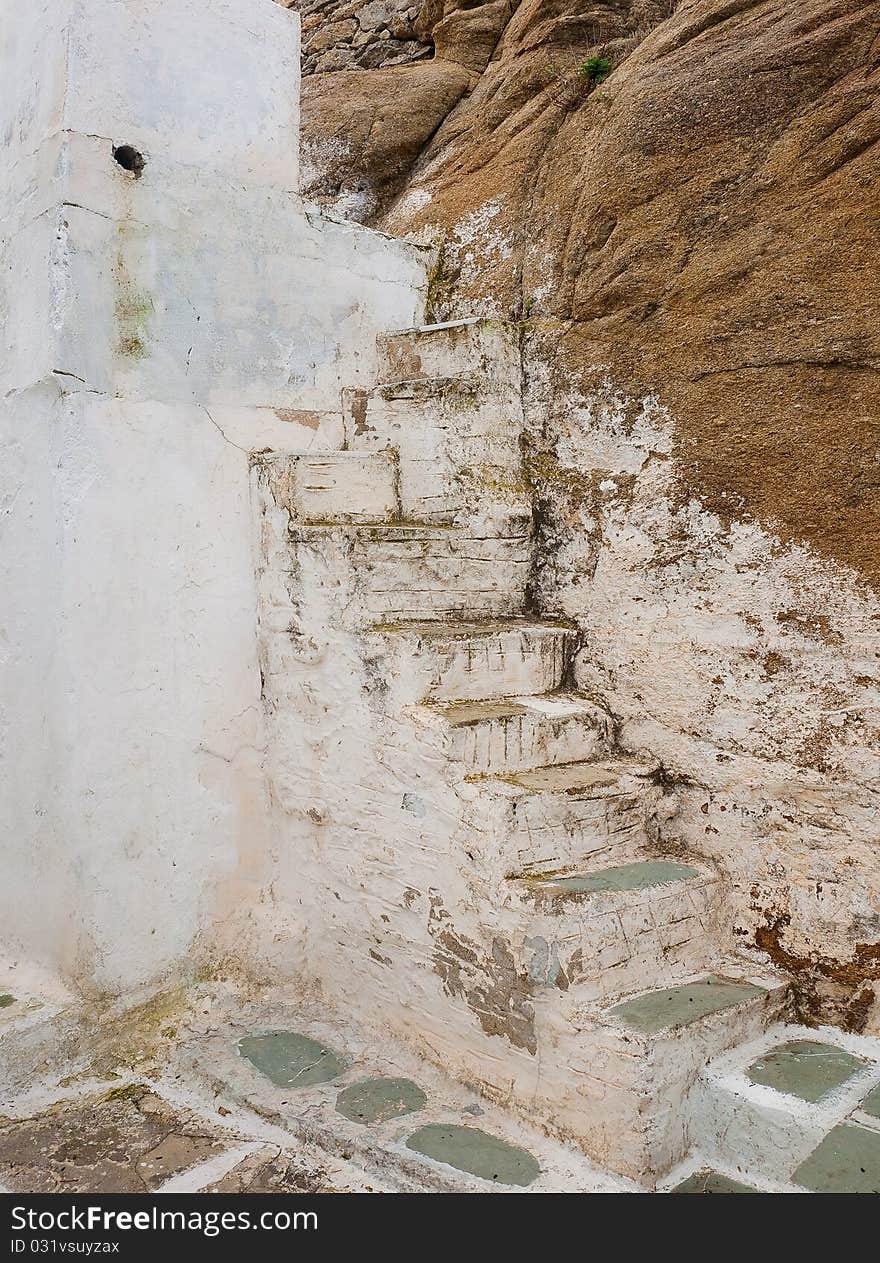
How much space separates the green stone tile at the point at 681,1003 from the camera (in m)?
2.89

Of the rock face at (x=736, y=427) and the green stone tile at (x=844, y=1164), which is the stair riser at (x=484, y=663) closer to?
the rock face at (x=736, y=427)

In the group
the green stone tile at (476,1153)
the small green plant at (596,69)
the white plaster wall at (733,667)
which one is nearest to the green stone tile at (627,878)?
the white plaster wall at (733,667)

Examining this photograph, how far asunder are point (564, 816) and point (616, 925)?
391 millimetres

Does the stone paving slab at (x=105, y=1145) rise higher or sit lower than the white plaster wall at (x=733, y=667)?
lower

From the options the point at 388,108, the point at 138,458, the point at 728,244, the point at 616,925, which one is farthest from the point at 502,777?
the point at 388,108

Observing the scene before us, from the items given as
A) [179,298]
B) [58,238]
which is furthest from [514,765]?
[58,238]

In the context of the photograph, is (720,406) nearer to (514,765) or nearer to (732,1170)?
(514,765)

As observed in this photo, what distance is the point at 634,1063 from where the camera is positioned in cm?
277

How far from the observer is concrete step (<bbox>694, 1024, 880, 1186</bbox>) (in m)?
2.74

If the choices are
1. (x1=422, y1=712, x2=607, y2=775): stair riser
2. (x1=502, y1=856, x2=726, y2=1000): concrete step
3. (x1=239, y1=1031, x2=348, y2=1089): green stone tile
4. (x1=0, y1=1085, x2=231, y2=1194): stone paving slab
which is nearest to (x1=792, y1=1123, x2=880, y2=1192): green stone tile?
(x1=502, y1=856, x2=726, y2=1000): concrete step

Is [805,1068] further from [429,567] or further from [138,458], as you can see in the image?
[138,458]

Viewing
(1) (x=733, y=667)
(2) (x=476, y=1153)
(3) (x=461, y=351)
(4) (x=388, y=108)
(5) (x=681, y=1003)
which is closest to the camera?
(2) (x=476, y=1153)

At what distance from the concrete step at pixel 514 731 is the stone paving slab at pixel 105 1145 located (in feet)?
4.64

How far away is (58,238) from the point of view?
Result: 367 centimetres
